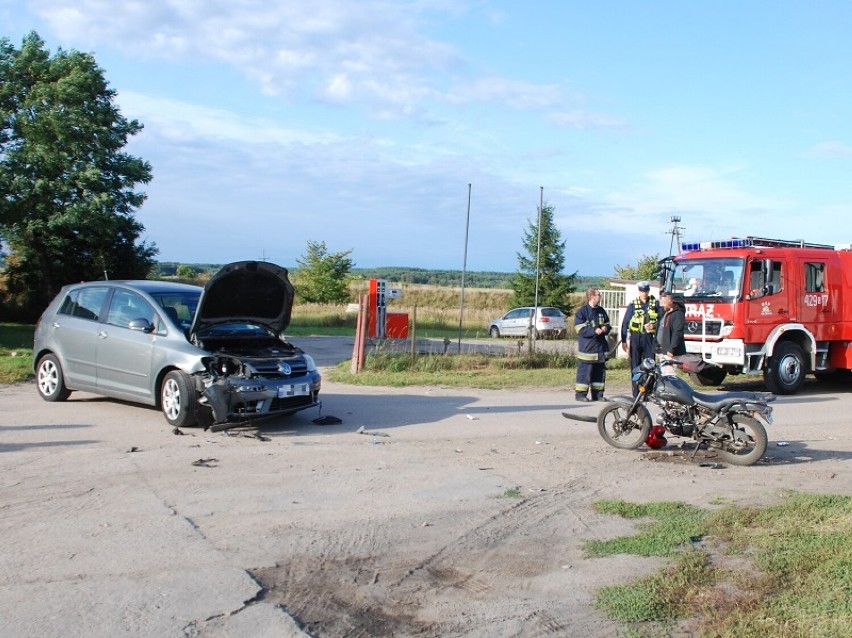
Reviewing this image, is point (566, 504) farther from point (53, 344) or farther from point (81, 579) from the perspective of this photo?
point (53, 344)

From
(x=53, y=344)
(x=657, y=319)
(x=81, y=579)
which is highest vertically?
(x=657, y=319)

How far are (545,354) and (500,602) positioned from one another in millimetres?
14325

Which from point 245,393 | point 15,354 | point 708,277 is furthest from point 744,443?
point 15,354

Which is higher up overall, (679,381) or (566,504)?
(679,381)

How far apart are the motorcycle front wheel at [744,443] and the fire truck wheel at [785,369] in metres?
6.94

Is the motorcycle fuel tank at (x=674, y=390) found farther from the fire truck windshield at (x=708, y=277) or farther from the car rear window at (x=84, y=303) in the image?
the car rear window at (x=84, y=303)

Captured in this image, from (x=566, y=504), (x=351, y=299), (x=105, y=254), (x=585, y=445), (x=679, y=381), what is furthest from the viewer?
(x=351, y=299)

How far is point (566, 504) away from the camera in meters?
7.27

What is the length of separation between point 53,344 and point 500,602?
9.18m

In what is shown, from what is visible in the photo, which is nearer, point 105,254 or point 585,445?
point 585,445

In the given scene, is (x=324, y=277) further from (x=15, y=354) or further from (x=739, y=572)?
(x=739, y=572)

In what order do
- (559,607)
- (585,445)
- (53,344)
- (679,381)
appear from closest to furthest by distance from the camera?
(559,607) → (679,381) → (585,445) → (53,344)

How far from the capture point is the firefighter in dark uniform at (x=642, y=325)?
13805 millimetres

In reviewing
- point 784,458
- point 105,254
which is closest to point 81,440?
point 784,458
